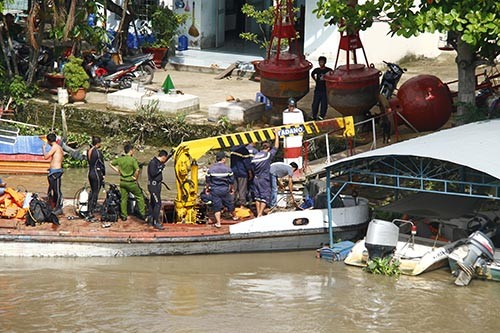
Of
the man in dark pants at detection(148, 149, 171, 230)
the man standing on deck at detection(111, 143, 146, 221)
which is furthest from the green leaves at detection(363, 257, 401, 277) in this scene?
the man standing on deck at detection(111, 143, 146, 221)

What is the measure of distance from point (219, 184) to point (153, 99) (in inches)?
283

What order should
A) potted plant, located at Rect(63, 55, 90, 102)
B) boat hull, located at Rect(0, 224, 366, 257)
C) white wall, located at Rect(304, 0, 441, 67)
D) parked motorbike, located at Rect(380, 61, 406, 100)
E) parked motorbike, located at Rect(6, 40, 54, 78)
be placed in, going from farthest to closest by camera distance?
white wall, located at Rect(304, 0, 441, 67)
parked motorbike, located at Rect(6, 40, 54, 78)
potted plant, located at Rect(63, 55, 90, 102)
parked motorbike, located at Rect(380, 61, 406, 100)
boat hull, located at Rect(0, 224, 366, 257)

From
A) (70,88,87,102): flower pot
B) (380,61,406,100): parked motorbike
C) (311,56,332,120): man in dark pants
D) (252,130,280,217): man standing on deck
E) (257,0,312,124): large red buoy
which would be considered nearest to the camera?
(252,130,280,217): man standing on deck

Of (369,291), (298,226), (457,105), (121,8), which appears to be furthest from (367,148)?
(121,8)

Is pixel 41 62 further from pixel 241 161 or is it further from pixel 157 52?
pixel 241 161

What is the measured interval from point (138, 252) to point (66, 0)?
35.2 feet

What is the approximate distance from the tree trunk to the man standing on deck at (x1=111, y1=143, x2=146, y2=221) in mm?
6564

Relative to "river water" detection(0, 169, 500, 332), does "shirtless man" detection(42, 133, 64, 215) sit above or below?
above

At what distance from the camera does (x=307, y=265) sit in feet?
59.1

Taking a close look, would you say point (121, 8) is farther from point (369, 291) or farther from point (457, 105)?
point (369, 291)

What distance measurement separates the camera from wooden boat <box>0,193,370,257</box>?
17766mm

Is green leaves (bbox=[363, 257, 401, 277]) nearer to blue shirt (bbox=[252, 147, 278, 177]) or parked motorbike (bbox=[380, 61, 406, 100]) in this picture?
blue shirt (bbox=[252, 147, 278, 177])

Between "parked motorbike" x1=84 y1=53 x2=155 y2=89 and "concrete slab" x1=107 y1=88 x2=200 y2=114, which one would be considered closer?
"concrete slab" x1=107 y1=88 x2=200 y2=114

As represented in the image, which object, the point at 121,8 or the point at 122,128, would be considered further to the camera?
the point at 121,8
